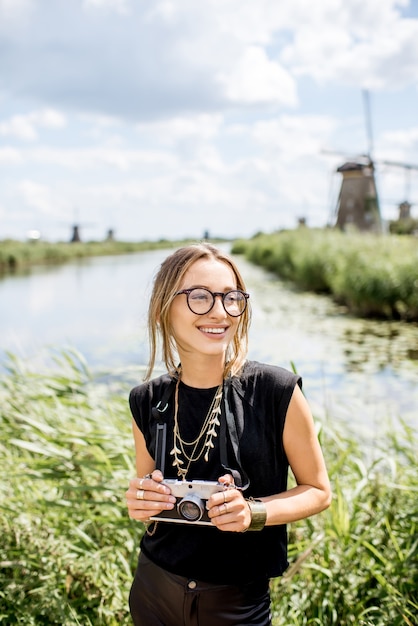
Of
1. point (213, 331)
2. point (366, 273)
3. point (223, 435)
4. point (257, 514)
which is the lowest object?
point (366, 273)

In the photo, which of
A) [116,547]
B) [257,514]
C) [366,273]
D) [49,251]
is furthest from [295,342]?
[49,251]

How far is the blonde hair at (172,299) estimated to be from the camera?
1.21 meters

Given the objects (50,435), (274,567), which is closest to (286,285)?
(50,435)

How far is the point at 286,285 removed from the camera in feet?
65.1

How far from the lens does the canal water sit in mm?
5262

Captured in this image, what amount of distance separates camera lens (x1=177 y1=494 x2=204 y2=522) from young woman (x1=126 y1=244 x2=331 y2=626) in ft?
0.14

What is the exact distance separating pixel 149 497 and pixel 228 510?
0.15 m

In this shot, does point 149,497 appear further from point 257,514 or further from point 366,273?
point 366,273

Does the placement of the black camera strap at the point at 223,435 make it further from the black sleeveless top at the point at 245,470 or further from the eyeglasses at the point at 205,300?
the eyeglasses at the point at 205,300

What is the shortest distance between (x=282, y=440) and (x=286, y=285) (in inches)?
742

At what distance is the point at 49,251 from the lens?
145ft

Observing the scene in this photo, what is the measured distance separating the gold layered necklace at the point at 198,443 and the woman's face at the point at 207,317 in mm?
89

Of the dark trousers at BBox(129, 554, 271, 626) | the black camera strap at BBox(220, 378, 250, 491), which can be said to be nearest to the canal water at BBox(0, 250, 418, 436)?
Answer: the black camera strap at BBox(220, 378, 250, 491)

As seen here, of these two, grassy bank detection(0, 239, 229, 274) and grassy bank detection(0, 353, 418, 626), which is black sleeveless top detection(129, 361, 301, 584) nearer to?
grassy bank detection(0, 353, 418, 626)
